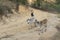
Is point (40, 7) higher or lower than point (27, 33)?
lower

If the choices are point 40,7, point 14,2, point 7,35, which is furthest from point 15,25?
point 40,7

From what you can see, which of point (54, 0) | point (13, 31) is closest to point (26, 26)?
point (13, 31)

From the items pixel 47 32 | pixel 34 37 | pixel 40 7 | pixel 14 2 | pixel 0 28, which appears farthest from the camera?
pixel 40 7

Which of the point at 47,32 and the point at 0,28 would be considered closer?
the point at 47,32

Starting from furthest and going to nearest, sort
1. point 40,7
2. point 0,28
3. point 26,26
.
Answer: point 40,7 → point 26,26 → point 0,28

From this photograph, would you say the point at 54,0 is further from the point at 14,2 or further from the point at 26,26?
the point at 26,26

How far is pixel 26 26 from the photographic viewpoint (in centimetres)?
1605

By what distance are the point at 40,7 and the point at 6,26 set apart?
15528 millimetres

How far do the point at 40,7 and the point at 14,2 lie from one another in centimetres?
799

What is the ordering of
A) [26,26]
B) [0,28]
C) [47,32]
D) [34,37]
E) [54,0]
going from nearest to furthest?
[34,37], [47,32], [0,28], [26,26], [54,0]

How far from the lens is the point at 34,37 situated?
1290 cm

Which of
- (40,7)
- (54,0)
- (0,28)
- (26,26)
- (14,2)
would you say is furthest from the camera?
(54,0)

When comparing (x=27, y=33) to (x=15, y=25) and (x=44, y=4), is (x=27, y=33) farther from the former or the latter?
(x=44, y=4)

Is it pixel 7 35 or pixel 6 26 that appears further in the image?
pixel 6 26
